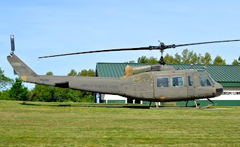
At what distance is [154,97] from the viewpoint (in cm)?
2219

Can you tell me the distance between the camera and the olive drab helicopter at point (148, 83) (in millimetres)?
22016

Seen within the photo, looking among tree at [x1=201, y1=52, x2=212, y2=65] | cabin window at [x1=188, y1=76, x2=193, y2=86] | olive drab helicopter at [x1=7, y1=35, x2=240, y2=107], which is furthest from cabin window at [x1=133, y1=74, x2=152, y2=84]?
tree at [x1=201, y1=52, x2=212, y2=65]

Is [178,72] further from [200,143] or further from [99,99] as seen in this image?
[99,99]

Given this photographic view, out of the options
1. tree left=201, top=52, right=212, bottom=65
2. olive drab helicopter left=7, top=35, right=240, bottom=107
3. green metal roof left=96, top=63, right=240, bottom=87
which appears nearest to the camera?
olive drab helicopter left=7, top=35, right=240, bottom=107

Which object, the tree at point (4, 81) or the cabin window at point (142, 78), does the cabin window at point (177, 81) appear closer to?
the cabin window at point (142, 78)

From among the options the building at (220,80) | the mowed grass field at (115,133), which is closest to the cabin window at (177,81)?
the mowed grass field at (115,133)

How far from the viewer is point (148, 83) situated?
22.1m

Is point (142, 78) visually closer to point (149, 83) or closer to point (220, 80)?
point (149, 83)

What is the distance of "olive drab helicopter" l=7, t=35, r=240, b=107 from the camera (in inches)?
867

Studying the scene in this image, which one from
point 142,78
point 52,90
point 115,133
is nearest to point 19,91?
point 52,90

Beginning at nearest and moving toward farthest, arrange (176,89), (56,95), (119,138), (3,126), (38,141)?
(38,141), (119,138), (3,126), (176,89), (56,95)

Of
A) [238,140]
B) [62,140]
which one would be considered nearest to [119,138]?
[62,140]

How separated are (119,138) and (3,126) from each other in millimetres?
4587

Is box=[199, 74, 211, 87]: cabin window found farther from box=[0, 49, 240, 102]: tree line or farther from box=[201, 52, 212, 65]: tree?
box=[201, 52, 212, 65]: tree
